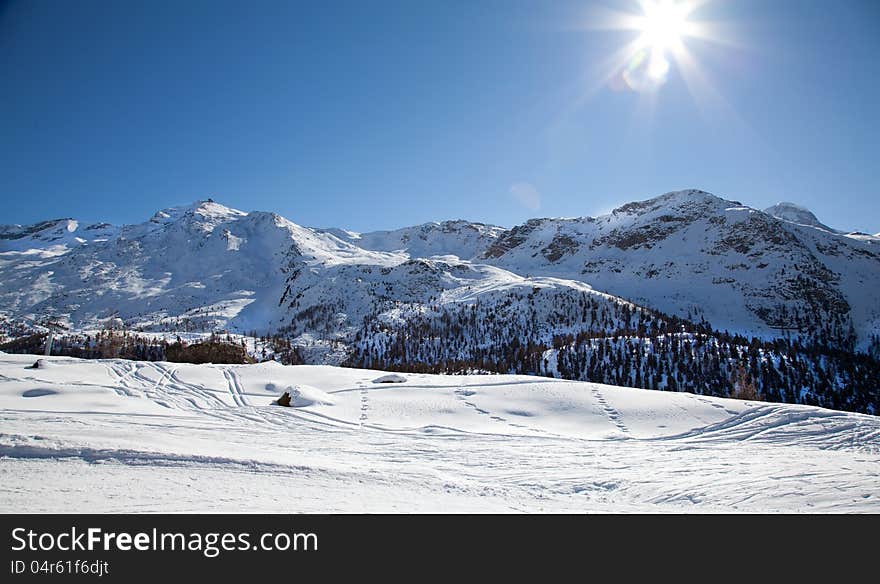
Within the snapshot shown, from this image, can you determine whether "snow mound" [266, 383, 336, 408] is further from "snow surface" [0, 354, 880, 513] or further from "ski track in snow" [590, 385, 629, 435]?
"ski track in snow" [590, 385, 629, 435]

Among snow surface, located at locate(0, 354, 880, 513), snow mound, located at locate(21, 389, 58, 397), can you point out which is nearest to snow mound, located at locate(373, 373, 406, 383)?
snow surface, located at locate(0, 354, 880, 513)

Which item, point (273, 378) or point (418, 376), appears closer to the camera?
point (273, 378)

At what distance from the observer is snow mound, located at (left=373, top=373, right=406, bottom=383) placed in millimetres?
27469

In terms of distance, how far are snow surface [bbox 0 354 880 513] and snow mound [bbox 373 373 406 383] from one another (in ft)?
3.09

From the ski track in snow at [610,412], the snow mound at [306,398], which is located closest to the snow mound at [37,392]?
the snow mound at [306,398]

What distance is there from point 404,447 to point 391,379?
13.3 m

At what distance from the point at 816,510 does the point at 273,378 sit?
25.1 m

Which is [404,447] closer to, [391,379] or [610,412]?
[610,412]

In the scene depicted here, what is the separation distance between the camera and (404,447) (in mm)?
14477

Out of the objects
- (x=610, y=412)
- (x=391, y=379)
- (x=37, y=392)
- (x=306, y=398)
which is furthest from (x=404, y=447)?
(x=37, y=392)
